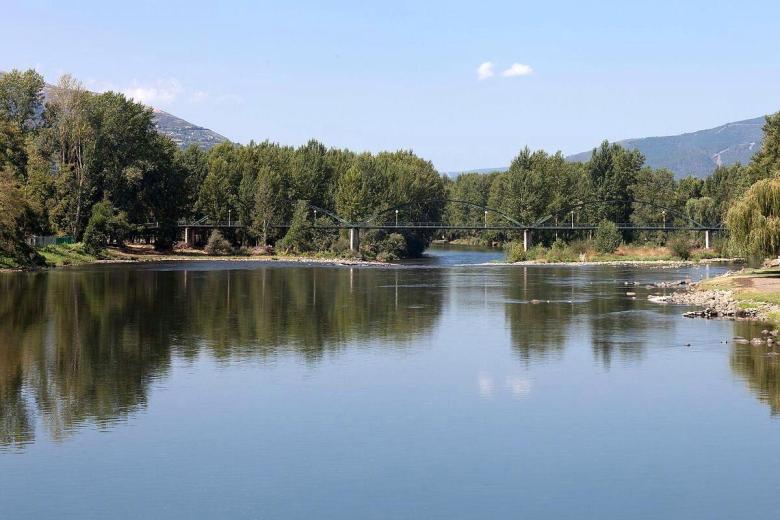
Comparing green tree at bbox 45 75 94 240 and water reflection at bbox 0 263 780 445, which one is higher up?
green tree at bbox 45 75 94 240

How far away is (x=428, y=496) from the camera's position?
23719mm

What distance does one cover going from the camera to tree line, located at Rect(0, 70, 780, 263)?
111m

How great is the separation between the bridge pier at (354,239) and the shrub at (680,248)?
149 feet

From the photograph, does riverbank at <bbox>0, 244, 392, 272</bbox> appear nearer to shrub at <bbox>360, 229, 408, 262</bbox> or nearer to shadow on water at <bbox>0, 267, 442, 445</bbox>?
shrub at <bbox>360, 229, 408, 262</bbox>

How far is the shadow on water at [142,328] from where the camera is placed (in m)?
34.3

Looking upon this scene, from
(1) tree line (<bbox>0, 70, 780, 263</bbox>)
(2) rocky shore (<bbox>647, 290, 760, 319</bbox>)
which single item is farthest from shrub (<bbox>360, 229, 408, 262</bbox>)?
(2) rocky shore (<bbox>647, 290, 760, 319</bbox>)

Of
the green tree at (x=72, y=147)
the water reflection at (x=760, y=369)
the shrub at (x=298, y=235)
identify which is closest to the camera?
the water reflection at (x=760, y=369)

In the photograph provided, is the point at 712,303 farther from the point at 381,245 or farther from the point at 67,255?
the point at 381,245

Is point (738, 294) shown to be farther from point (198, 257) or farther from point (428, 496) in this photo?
point (198, 257)

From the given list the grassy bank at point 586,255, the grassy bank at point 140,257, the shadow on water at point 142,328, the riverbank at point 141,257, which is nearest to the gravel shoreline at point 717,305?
the shadow on water at point 142,328

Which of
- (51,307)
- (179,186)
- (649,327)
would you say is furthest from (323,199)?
(649,327)

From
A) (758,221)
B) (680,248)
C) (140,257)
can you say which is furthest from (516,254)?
(758,221)

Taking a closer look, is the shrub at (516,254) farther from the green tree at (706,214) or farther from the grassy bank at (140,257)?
the green tree at (706,214)

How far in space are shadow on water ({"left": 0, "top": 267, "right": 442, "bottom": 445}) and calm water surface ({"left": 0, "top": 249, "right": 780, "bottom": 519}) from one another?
0.22m
